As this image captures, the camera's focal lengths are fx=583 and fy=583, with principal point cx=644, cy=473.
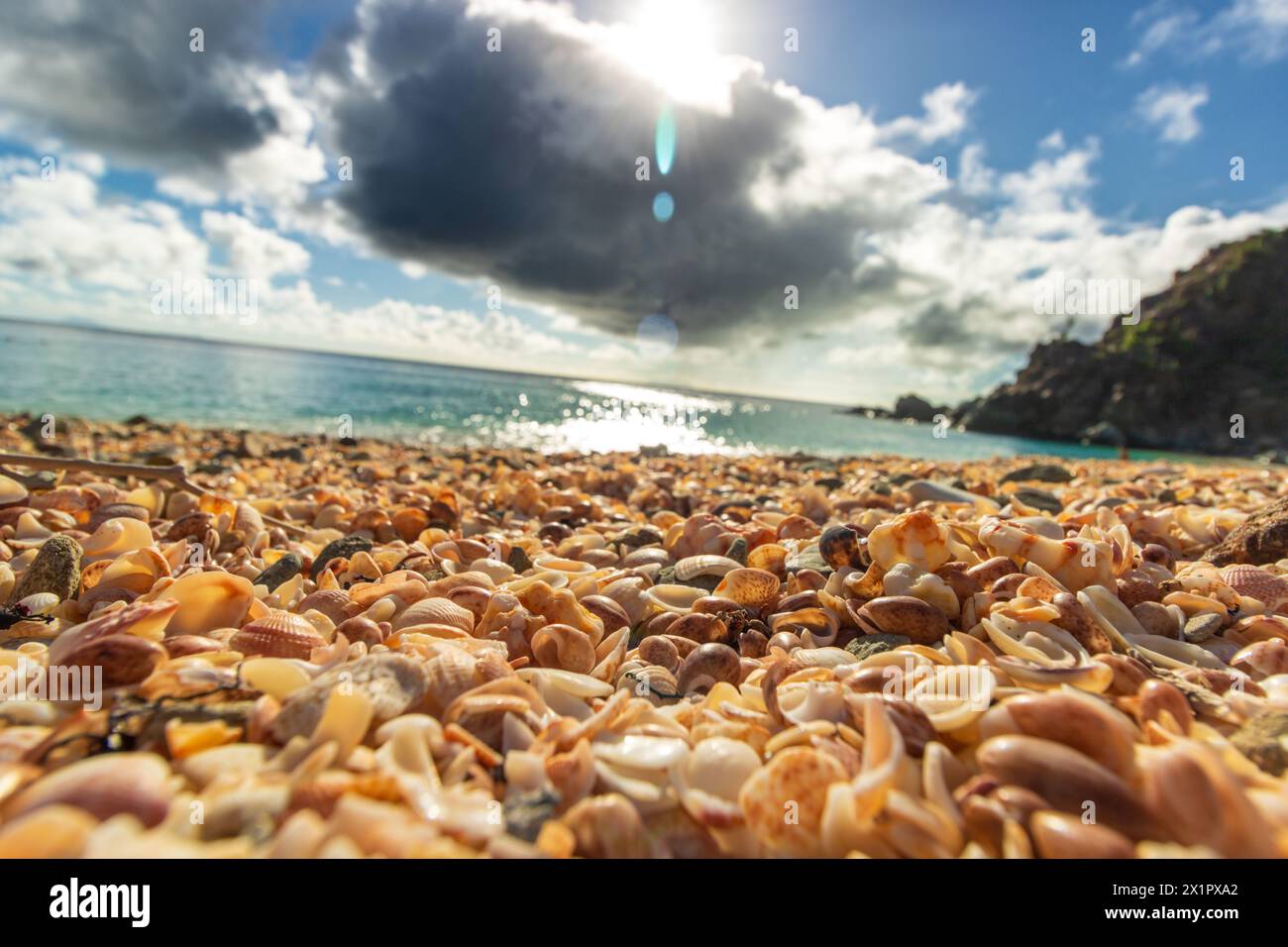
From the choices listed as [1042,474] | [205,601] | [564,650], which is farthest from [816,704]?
[1042,474]

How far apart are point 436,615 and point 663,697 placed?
0.79 metres

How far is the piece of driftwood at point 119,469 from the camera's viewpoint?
278 centimetres

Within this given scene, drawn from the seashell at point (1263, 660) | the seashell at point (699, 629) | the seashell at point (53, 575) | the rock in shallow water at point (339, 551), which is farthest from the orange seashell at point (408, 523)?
the seashell at point (1263, 660)

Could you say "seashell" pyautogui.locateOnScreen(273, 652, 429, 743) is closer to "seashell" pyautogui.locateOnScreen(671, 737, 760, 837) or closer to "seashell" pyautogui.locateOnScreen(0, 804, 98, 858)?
"seashell" pyautogui.locateOnScreen(0, 804, 98, 858)

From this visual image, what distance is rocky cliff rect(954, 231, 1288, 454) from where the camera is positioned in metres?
52.7

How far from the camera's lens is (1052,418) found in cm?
6253

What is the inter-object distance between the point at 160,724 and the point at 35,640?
1.06m

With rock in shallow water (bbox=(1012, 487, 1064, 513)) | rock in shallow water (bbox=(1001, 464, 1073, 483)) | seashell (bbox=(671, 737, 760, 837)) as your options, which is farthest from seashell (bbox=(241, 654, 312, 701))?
rock in shallow water (bbox=(1001, 464, 1073, 483))

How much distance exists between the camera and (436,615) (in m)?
1.89

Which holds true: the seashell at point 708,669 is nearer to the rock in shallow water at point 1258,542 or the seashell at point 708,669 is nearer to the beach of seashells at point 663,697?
the beach of seashells at point 663,697

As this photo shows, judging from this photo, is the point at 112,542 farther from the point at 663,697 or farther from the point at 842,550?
the point at 842,550

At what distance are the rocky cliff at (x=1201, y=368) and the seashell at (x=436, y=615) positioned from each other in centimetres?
6106
